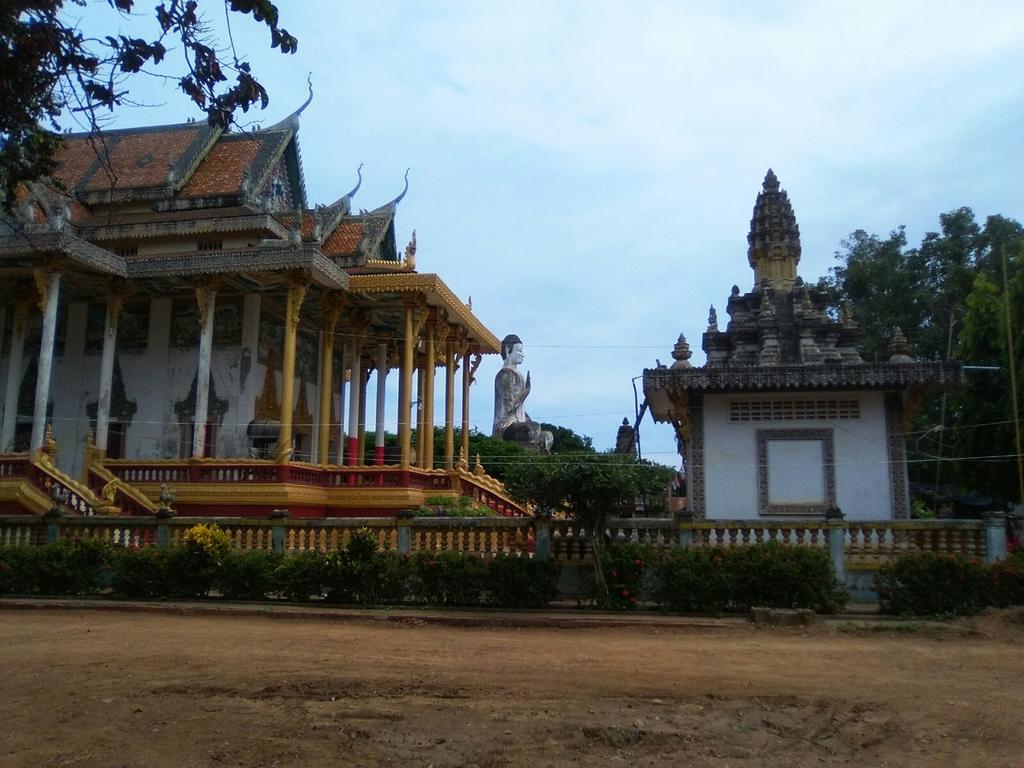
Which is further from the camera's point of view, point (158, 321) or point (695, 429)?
point (158, 321)

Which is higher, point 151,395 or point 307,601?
point 151,395

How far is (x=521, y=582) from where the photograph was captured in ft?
37.0

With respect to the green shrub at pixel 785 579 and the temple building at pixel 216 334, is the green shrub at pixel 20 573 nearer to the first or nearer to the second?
the temple building at pixel 216 334

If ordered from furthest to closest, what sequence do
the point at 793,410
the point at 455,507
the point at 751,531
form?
the point at 455,507 < the point at 793,410 < the point at 751,531

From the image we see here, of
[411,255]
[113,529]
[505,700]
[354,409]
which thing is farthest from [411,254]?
[505,700]

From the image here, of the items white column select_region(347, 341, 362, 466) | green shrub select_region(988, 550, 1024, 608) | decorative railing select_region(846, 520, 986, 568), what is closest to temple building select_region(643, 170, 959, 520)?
decorative railing select_region(846, 520, 986, 568)

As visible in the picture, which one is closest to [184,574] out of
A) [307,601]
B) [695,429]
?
[307,601]

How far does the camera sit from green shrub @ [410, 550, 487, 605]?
449 inches

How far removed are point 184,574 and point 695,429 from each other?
806 centimetres

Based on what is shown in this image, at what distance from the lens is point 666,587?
11.0 metres

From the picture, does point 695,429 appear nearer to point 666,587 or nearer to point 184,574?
point 666,587

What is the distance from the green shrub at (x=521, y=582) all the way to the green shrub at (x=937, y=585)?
4.27 m

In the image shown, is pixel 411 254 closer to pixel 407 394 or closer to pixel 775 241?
pixel 407 394

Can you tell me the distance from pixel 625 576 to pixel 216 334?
51.8 ft
